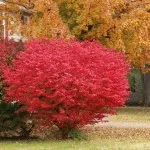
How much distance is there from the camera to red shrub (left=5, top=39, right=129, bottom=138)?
666 inches

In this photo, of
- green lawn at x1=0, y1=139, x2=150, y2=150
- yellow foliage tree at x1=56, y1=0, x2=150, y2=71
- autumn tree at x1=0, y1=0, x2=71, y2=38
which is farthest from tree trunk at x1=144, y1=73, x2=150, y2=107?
green lawn at x1=0, y1=139, x2=150, y2=150

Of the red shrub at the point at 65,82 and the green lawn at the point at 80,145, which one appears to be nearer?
the green lawn at the point at 80,145

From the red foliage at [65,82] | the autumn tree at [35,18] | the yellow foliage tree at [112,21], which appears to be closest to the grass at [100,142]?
the red foliage at [65,82]

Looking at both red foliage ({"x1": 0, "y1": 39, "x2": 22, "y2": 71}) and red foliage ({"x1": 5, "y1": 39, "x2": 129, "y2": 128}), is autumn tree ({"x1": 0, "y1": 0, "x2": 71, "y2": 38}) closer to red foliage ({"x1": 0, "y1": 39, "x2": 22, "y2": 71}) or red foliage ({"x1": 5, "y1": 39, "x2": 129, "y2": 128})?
red foliage ({"x1": 0, "y1": 39, "x2": 22, "y2": 71})

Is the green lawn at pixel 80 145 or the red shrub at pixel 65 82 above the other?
the red shrub at pixel 65 82

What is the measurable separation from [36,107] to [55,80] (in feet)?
3.68

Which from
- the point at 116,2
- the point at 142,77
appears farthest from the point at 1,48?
the point at 142,77

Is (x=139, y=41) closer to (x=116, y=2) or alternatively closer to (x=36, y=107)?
(x=116, y=2)

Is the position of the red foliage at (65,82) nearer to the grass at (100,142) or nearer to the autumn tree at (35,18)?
the grass at (100,142)

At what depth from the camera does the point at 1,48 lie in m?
18.2

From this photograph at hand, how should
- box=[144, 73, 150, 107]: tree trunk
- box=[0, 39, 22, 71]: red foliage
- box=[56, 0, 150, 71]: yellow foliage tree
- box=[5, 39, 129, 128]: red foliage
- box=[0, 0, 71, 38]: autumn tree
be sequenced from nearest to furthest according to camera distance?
box=[5, 39, 129, 128]: red foliage, box=[0, 39, 22, 71]: red foliage, box=[0, 0, 71, 38]: autumn tree, box=[56, 0, 150, 71]: yellow foliage tree, box=[144, 73, 150, 107]: tree trunk

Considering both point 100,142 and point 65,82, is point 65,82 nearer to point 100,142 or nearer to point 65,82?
point 65,82

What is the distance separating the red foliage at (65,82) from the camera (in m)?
16.9

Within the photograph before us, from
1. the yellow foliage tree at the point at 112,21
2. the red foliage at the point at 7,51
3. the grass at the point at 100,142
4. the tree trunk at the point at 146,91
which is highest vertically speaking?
the yellow foliage tree at the point at 112,21
